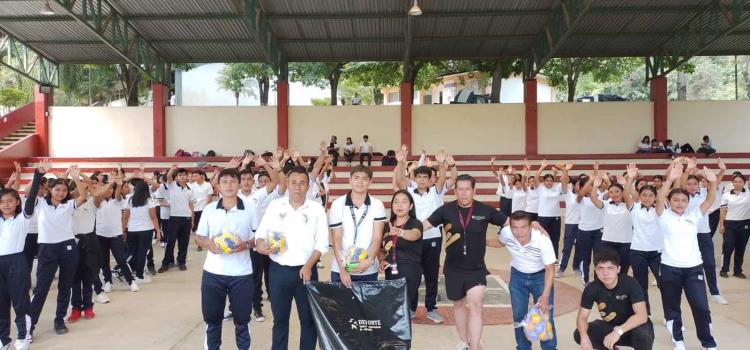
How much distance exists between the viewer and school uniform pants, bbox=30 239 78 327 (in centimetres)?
576

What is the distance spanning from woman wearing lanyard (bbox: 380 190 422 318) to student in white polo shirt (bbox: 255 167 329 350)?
616 mm

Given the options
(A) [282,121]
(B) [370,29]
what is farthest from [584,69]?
(A) [282,121]

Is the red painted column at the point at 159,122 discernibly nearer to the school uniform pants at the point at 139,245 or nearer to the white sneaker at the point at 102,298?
the school uniform pants at the point at 139,245

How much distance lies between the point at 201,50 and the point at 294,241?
17.3 metres

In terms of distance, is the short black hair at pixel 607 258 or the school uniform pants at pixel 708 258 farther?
the school uniform pants at pixel 708 258

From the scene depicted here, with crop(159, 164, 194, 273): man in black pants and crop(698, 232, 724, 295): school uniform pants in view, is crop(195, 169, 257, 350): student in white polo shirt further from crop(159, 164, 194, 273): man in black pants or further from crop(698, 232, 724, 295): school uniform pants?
crop(698, 232, 724, 295): school uniform pants

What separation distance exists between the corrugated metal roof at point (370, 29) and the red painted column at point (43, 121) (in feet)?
7.33

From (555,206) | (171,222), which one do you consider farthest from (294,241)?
(555,206)

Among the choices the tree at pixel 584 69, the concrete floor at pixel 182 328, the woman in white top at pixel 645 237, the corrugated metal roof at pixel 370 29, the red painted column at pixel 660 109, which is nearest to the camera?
the concrete floor at pixel 182 328

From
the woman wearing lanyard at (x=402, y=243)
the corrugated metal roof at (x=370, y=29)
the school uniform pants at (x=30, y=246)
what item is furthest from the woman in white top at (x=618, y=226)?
the corrugated metal roof at (x=370, y=29)

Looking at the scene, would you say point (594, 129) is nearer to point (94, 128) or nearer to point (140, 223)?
point (140, 223)

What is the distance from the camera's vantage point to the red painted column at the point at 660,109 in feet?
69.8

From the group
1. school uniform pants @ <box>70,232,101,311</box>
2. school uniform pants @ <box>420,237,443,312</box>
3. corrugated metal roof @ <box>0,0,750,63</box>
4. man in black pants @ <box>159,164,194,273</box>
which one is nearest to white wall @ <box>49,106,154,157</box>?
corrugated metal roof @ <box>0,0,750,63</box>

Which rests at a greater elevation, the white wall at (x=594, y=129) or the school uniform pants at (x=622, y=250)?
the white wall at (x=594, y=129)
